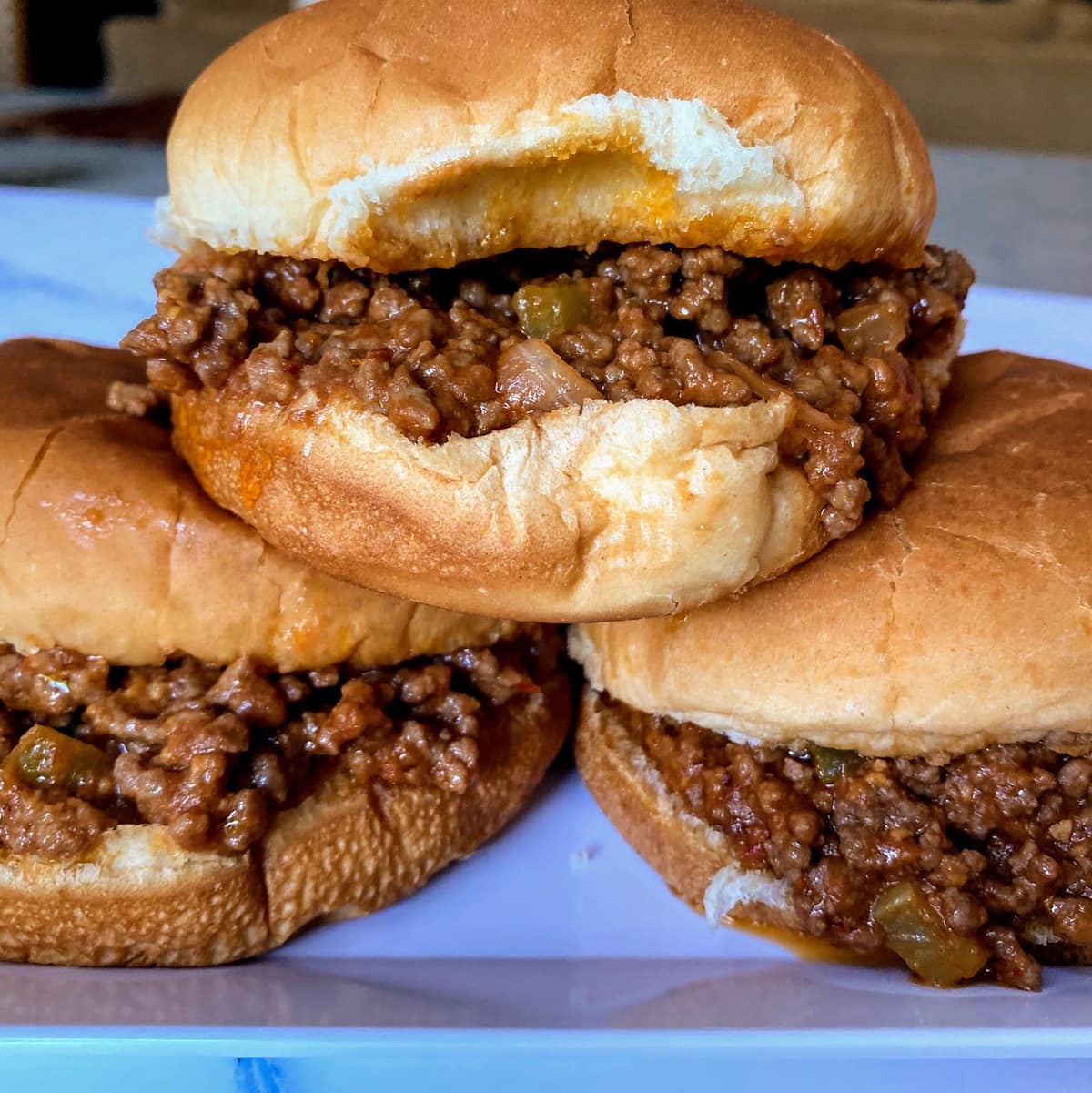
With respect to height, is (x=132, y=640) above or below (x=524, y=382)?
below

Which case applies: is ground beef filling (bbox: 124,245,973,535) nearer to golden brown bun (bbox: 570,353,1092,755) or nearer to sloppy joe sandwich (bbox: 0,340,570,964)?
golden brown bun (bbox: 570,353,1092,755)

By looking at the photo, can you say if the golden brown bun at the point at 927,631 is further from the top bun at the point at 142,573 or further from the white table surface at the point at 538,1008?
the top bun at the point at 142,573

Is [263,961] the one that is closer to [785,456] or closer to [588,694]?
[588,694]

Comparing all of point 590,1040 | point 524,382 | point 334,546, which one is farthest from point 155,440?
point 590,1040

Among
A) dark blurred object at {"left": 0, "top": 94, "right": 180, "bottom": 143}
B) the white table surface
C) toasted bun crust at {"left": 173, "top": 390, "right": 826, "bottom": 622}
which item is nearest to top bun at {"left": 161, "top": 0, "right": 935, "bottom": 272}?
toasted bun crust at {"left": 173, "top": 390, "right": 826, "bottom": 622}

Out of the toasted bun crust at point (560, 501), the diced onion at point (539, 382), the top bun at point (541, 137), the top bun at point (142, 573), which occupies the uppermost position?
the top bun at point (541, 137)

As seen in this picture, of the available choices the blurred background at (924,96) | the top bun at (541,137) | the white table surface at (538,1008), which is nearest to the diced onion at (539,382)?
the top bun at (541,137)
